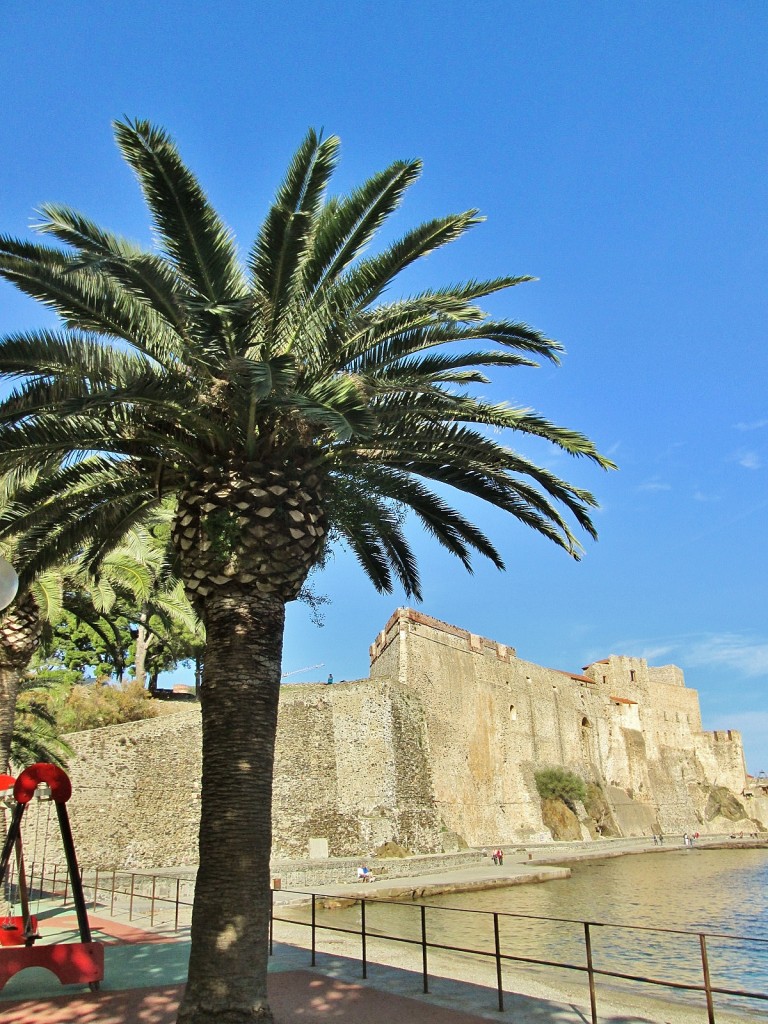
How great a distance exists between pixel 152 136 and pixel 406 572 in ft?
19.6

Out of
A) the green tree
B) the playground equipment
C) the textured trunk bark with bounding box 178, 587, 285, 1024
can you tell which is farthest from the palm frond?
the green tree

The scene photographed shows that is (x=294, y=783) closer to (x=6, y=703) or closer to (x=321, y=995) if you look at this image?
(x=6, y=703)

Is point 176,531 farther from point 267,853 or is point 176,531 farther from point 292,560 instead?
point 267,853

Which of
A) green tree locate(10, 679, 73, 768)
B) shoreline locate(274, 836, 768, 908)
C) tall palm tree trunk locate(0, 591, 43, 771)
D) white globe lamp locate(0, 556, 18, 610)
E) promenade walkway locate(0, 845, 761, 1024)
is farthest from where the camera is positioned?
shoreline locate(274, 836, 768, 908)

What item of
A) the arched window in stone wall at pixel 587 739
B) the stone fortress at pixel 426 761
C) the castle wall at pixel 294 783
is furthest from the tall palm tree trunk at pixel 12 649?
the arched window in stone wall at pixel 587 739

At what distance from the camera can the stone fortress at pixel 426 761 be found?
24.7 m

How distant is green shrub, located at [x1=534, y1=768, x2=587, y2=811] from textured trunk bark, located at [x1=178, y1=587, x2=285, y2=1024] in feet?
132

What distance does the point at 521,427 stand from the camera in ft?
25.6

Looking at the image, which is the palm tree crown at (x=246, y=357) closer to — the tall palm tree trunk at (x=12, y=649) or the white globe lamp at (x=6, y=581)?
the white globe lamp at (x=6, y=581)

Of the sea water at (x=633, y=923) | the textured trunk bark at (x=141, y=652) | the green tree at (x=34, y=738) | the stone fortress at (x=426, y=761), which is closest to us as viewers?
the sea water at (x=633, y=923)

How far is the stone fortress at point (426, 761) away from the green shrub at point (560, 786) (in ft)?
2.17

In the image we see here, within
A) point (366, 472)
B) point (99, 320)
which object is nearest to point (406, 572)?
point (366, 472)

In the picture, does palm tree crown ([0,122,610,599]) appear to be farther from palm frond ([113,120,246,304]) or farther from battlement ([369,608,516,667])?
battlement ([369,608,516,667])

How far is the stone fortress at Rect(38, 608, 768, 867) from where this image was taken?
24.7 metres
